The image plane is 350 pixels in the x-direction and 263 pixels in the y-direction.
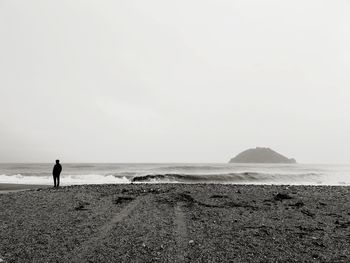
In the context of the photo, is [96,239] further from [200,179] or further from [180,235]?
[200,179]

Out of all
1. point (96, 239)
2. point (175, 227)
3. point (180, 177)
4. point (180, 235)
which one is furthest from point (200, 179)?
point (96, 239)

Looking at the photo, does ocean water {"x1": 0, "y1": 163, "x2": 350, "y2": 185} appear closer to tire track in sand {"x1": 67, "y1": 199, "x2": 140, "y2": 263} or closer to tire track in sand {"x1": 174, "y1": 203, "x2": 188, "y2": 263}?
tire track in sand {"x1": 67, "y1": 199, "x2": 140, "y2": 263}

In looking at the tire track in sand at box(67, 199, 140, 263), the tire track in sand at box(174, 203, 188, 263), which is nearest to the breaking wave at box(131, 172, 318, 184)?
the tire track in sand at box(67, 199, 140, 263)

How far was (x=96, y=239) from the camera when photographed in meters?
10.1

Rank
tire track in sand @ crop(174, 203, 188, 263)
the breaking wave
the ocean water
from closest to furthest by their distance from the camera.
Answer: tire track in sand @ crop(174, 203, 188, 263) < the breaking wave < the ocean water

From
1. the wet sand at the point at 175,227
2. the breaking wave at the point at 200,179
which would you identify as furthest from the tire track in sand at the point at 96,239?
the breaking wave at the point at 200,179

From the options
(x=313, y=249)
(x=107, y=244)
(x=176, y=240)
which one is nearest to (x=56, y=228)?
(x=107, y=244)

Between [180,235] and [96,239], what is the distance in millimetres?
2591

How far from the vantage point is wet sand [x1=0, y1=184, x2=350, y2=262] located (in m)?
8.92

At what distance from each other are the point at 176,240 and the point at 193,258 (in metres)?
1.42

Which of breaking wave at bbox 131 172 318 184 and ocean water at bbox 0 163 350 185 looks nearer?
breaking wave at bbox 131 172 318 184

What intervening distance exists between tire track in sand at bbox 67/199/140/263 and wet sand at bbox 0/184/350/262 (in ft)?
0.09

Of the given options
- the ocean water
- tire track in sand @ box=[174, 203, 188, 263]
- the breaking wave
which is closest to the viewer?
tire track in sand @ box=[174, 203, 188, 263]

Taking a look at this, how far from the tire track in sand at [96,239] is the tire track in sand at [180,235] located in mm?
2071
